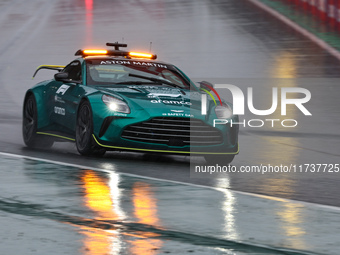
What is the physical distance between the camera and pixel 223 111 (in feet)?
35.7

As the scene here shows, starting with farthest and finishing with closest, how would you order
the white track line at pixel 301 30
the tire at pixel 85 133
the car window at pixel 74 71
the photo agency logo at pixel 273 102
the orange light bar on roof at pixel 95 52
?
1. the white track line at pixel 301 30
2. the photo agency logo at pixel 273 102
3. the orange light bar on roof at pixel 95 52
4. the car window at pixel 74 71
5. the tire at pixel 85 133

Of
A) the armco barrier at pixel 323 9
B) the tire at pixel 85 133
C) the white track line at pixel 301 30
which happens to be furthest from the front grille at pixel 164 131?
the armco barrier at pixel 323 9

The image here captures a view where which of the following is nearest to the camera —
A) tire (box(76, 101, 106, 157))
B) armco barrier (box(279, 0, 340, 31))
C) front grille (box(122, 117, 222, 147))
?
front grille (box(122, 117, 222, 147))

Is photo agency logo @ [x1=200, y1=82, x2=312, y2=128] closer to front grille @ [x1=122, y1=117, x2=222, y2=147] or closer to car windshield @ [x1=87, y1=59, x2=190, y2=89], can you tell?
car windshield @ [x1=87, y1=59, x2=190, y2=89]

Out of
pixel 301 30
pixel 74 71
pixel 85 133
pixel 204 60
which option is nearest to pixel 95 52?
pixel 74 71

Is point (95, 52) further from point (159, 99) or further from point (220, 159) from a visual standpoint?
point (220, 159)

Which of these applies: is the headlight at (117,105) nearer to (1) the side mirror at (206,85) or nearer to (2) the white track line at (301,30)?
(1) the side mirror at (206,85)

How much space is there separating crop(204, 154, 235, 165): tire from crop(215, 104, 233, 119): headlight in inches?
19.8

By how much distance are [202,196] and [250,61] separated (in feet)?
53.5

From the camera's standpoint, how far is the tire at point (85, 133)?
35.3ft

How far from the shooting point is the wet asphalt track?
1011 centimetres


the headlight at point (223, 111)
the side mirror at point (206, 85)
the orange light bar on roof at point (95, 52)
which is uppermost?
the orange light bar on roof at point (95, 52)

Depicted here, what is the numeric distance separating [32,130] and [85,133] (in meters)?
1.74

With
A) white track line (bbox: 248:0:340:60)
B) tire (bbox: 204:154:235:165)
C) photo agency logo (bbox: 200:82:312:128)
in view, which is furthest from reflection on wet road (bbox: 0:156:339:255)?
white track line (bbox: 248:0:340:60)
